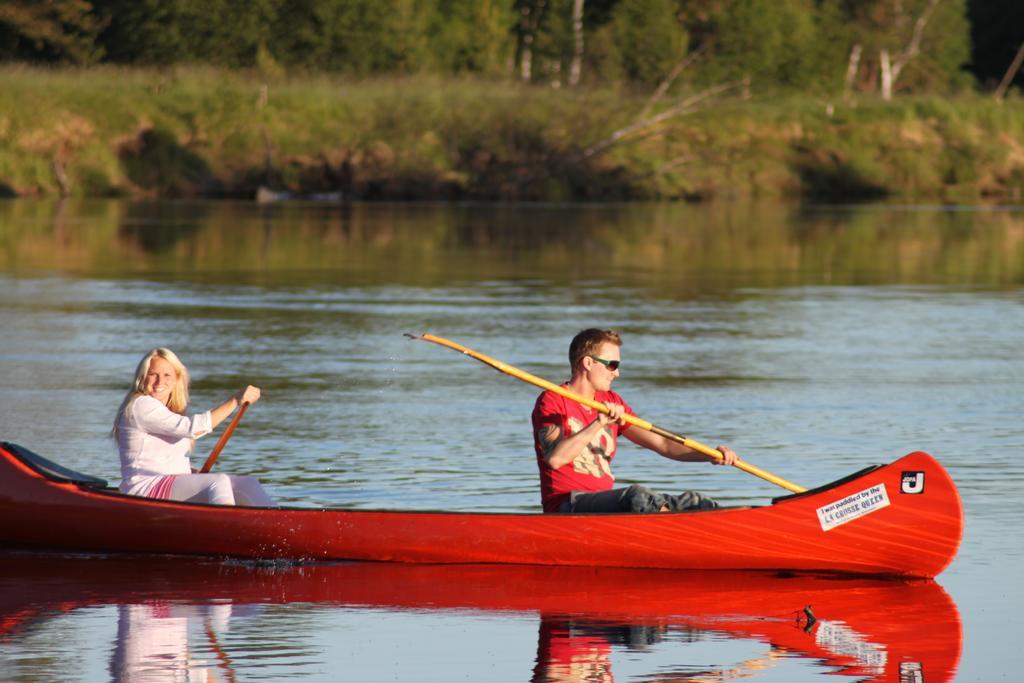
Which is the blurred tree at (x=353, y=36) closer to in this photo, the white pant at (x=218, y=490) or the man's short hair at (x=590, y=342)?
the white pant at (x=218, y=490)

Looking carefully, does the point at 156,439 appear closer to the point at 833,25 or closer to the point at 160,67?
the point at 160,67

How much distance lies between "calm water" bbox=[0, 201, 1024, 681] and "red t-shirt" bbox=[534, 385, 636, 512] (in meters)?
0.43

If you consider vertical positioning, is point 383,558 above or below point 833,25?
below

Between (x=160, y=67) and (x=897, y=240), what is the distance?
1132 inches

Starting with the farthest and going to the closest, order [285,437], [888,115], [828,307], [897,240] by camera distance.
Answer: [888,115] → [897,240] → [828,307] → [285,437]

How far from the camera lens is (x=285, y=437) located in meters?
12.6

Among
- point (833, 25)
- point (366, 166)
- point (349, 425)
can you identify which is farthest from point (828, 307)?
point (833, 25)

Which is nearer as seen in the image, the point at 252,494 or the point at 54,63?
the point at 252,494

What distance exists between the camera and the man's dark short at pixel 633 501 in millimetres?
8812

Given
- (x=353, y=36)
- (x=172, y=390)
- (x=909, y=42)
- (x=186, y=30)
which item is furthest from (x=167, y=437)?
(x=909, y=42)

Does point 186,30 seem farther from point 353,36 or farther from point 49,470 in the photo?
point 49,470

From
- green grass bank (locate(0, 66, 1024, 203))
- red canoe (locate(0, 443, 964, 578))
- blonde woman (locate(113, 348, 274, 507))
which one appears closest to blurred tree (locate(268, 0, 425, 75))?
green grass bank (locate(0, 66, 1024, 203))

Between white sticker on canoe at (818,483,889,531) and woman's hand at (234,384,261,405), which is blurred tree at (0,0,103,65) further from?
white sticker on canoe at (818,483,889,531)

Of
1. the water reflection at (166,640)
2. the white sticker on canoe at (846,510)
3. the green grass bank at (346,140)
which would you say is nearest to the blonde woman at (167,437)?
the water reflection at (166,640)
